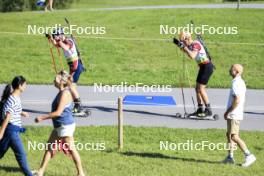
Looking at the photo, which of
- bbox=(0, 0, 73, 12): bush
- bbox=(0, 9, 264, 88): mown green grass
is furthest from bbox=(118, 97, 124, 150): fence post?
bbox=(0, 0, 73, 12): bush

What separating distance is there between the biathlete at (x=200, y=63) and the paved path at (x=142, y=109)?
0.34 m

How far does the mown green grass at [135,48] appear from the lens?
1977 cm

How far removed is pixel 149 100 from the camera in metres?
16.2

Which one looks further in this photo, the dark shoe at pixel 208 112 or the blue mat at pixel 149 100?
the blue mat at pixel 149 100

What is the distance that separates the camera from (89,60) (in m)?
22.0

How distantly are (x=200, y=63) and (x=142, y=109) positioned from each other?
2103mm

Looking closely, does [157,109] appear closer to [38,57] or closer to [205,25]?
[38,57]

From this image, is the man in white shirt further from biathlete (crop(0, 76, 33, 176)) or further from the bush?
the bush

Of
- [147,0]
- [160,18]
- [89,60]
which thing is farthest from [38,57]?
[147,0]

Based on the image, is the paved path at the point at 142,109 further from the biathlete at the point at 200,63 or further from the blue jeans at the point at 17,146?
the blue jeans at the point at 17,146

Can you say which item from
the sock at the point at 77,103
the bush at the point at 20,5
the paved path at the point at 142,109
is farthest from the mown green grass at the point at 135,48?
the bush at the point at 20,5

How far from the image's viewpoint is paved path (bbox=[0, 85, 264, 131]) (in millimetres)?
13945

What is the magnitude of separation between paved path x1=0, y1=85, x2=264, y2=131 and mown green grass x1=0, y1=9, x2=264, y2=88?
4.11 ft

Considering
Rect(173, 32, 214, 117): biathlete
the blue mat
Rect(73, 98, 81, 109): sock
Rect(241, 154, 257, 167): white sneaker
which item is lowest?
Rect(241, 154, 257, 167): white sneaker
